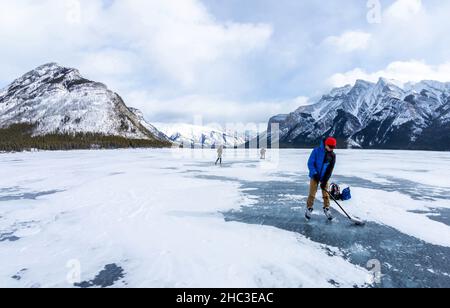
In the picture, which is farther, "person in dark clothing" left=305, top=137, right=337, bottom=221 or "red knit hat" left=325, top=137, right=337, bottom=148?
"person in dark clothing" left=305, top=137, right=337, bottom=221

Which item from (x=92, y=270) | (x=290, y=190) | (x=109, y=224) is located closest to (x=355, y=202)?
(x=290, y=190)

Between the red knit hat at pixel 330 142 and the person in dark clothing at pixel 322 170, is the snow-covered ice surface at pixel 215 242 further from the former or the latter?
the red knit hat at pixel 330 142

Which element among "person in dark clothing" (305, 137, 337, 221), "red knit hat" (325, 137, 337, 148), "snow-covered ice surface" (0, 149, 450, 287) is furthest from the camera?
"person in dark clothing" (305, 137, 337, 221)

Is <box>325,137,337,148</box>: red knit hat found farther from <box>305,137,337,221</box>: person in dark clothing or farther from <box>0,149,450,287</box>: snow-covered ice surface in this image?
<box>0,149,450,287</box>: snow-covered ice surface

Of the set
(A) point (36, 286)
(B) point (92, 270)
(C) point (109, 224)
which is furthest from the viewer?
(C) point (109, 224)

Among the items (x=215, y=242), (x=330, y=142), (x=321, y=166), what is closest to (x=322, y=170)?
(x=321, y=166)

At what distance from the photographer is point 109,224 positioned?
28.9ft

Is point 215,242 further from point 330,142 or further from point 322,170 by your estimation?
point 330,142

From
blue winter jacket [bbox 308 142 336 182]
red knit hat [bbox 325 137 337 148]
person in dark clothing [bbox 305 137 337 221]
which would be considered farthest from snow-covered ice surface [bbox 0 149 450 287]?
red knit hat [bbox 325 137 337 148]

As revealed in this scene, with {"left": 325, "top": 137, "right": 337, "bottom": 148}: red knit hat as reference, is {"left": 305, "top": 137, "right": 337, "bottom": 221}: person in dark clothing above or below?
below

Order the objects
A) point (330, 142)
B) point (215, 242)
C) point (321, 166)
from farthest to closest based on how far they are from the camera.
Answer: point (321, 166)
point (330, 142)
point (215, 242)

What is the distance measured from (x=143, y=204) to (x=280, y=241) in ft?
19.5

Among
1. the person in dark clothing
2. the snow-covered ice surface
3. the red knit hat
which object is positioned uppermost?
the red knit hat
